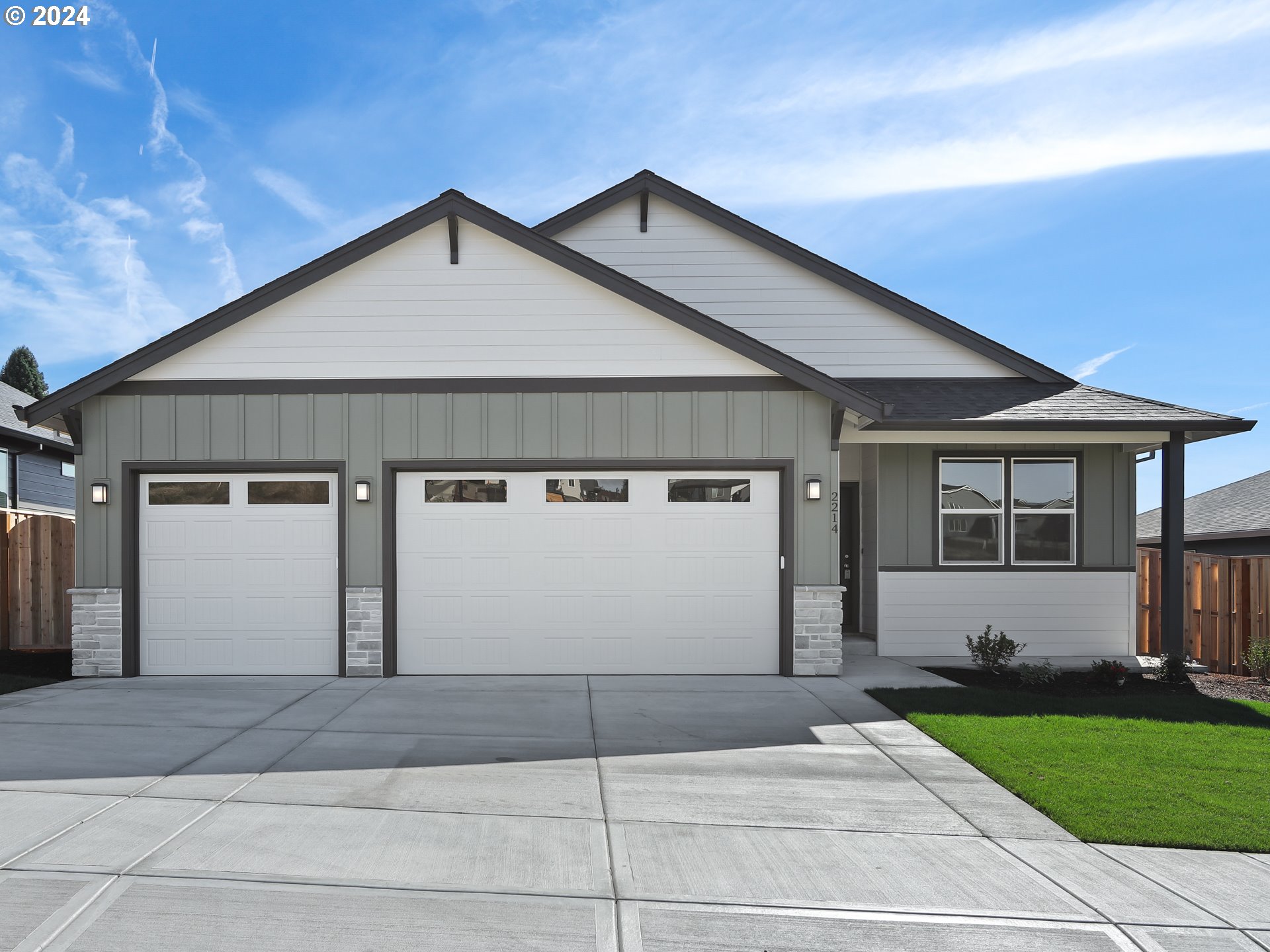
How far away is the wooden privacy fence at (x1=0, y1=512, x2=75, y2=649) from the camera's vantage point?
1077 cm

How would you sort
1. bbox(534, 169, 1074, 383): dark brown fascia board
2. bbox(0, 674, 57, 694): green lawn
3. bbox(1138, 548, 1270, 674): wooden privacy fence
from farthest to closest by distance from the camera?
1. bbox(534, 169, 1074, 383): dark brown fascia board
2. bbox(1138, 548, 1270, 674): wooden privacy fence
3. bbox(0, 674, 57, 694): green lawn

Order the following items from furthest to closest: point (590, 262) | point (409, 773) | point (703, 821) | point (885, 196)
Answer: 1. point (885, 196)
2. point (590, 262)
3. point (409, 773)
4. point (703, 821)

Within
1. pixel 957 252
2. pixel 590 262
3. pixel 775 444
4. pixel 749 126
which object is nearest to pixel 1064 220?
pixel 957 252

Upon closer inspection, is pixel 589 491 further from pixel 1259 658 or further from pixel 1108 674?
pixel 1259 658

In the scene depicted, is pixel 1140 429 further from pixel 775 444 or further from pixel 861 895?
pixel 861 895

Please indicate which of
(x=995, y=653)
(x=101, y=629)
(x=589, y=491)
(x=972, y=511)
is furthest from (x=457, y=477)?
(x=972, y=511)

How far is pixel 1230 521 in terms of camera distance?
17.2 meters

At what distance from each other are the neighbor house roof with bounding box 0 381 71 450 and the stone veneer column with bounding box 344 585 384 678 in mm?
9512

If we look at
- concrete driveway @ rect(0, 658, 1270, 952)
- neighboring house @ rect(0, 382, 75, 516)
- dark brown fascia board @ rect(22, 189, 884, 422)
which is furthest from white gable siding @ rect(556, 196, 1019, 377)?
neighboring house @ rect(0, 382, 75, 516)

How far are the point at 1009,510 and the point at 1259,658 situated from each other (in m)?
3.18

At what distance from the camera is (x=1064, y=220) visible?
1505cm

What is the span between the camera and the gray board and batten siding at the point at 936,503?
10.6 metres

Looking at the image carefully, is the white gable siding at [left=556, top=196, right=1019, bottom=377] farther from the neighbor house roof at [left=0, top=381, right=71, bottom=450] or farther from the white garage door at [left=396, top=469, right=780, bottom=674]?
→ the neighbor house roof at [left=0, top=381, right=71, bottom=450]

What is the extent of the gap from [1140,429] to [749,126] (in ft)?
22.5
